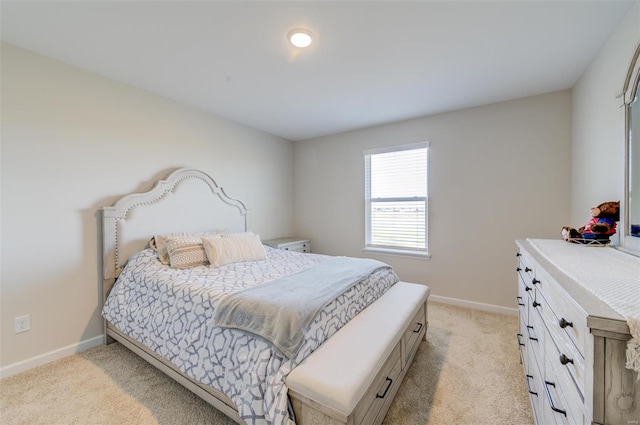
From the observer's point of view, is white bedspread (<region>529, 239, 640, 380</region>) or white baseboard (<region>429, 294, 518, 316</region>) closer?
white bedspread (<region>529, 239, 640, 380</region>)

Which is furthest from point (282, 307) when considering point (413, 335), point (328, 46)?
point (328, 46)

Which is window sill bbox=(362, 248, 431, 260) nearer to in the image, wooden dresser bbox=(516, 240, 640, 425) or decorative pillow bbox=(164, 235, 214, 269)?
wooden dresser bbox=(516, 240, 640, 425)

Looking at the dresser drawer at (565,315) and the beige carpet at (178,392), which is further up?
the dresser drawer at (565,315)

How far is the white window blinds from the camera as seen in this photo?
3426 millimetres

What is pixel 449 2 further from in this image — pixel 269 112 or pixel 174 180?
pixel 174 180

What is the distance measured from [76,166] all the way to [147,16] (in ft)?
4.73

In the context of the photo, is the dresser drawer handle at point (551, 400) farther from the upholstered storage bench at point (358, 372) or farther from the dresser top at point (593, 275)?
the upholstered storage bench at point (358, 372)

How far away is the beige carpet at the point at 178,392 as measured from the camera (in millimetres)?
1514

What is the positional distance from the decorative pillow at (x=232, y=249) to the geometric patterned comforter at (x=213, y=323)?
11cm

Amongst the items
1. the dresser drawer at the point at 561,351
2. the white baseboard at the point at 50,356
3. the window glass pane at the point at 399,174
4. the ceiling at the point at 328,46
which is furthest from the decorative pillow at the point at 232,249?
the dresser drawer at the point at 561,351

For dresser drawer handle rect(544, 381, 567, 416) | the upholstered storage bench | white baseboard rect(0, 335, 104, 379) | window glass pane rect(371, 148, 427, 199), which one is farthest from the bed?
window glass pane rect(371, 148, 427, 199)

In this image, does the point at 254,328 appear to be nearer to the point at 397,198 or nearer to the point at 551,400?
the point at 551,400

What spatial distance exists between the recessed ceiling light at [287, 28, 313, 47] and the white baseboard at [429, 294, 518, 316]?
125 inches

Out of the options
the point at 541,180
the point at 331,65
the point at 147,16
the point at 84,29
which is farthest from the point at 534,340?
the point at 84,29
